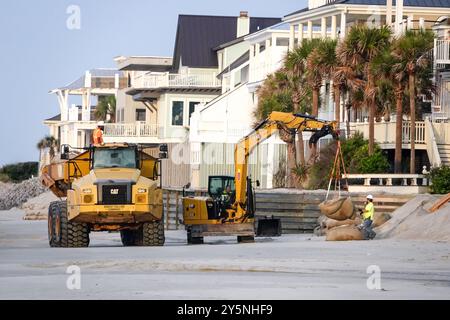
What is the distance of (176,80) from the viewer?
269 feet

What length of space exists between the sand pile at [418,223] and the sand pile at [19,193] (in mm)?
49155

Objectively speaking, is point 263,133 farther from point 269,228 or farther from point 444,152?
point 444,152

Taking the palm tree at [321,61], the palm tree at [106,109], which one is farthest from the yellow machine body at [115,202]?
→ the palm tree at [106,109]

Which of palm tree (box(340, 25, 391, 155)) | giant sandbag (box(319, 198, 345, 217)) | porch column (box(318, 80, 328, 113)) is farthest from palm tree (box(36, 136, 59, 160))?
giant sandbag (box(319, 198, 345, 217))

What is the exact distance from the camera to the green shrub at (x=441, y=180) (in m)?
44.7

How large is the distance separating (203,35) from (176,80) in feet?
21.2

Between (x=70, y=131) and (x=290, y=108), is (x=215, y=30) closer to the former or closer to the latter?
(x=70, y=131)

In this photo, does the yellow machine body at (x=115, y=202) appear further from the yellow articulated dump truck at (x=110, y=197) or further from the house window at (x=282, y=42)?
the house window at (x=282, y=42)

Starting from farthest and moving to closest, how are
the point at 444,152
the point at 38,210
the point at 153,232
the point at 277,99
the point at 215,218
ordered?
the point at 38,210 → the point at 277,99 → the point at 444,152 → the point at 215,218 → the point at 153,232

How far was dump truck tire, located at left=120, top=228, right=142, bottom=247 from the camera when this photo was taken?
3469 centimetres

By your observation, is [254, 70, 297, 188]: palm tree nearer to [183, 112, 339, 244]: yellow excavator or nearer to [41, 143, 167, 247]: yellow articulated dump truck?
[183, 112, 339, 244]: yellow excavator

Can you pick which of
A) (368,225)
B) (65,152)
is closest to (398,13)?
(368,225)
